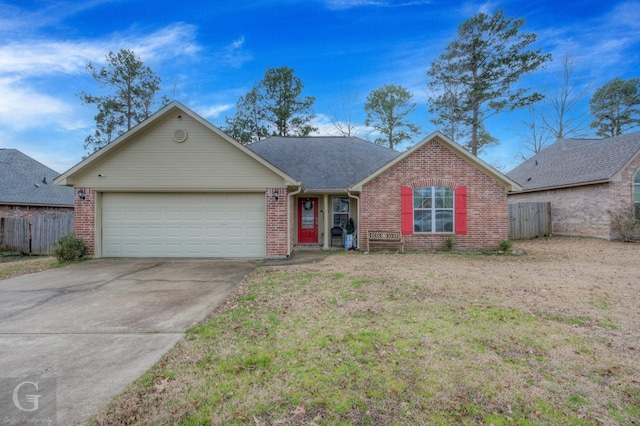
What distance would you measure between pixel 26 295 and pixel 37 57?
11141mm

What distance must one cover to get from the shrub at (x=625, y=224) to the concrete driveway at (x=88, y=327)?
1680 cm

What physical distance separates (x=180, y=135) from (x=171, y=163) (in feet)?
3.32

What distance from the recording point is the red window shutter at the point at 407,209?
448 inches

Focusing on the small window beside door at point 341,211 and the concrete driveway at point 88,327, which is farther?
the small window beside door at point 341,211

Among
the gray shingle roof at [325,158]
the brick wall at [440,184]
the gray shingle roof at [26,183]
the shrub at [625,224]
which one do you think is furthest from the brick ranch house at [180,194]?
the gray shingle roof at [26,183]

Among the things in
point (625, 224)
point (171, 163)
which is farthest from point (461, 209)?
point (171, 163)

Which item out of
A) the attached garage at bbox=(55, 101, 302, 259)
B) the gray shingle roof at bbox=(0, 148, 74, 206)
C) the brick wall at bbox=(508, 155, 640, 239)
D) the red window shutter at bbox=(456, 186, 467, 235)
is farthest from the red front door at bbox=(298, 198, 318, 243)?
the gray shingle roof at bbox=(0, 148, 74, 206)

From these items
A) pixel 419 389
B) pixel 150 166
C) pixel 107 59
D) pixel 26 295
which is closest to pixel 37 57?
pixel 150 166

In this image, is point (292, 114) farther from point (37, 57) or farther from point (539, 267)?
point (539, 267)

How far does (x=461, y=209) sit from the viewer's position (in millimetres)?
11344

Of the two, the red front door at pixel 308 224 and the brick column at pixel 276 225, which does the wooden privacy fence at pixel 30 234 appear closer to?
the brick column at pixel 276 225

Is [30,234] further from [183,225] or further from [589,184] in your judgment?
[589,184]

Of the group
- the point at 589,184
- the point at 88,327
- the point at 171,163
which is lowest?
the point at 88,327

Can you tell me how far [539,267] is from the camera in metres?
8.22
